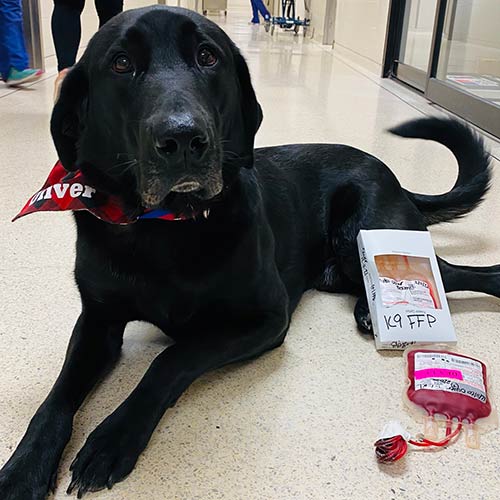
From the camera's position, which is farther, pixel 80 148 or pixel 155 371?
pixel 80 148

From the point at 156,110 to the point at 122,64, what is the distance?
0.15 meters

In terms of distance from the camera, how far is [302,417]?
3.15ft

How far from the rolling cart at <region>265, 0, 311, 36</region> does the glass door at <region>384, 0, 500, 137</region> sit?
5492 millimetres

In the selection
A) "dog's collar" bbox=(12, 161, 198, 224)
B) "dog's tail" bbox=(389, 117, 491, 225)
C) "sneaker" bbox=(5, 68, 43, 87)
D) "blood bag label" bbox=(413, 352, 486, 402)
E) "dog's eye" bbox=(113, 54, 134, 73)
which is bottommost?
"sneaker" bbox=(5, 68, 43, 87)

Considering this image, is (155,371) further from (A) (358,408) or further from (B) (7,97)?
(B) (7,97)

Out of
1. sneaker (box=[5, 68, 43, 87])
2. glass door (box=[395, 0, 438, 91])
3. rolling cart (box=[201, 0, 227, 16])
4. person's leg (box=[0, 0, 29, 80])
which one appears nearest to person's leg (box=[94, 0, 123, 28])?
person's leg (box=[0, 0, 29, 80])

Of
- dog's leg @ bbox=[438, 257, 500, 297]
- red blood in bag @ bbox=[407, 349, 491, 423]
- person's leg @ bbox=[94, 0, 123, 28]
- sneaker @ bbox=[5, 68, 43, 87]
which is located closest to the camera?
red blood in bag @ bbox=[407, 349, 491, 423]

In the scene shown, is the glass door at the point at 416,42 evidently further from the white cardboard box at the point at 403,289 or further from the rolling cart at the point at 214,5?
the rolling cart at the point at 214,5

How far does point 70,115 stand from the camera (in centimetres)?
101

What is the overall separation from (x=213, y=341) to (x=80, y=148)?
38cm

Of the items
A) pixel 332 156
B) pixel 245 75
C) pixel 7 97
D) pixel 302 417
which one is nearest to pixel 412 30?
pixel 7 97

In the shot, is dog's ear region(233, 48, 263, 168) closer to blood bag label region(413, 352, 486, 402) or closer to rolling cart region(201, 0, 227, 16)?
blood bag label region(413, 352, 486, 402)

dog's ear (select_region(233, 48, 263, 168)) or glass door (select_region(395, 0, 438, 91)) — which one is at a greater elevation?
dog's ear (select_region(233, 48, 263, 168))

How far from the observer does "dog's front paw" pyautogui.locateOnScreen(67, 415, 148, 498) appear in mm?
781
